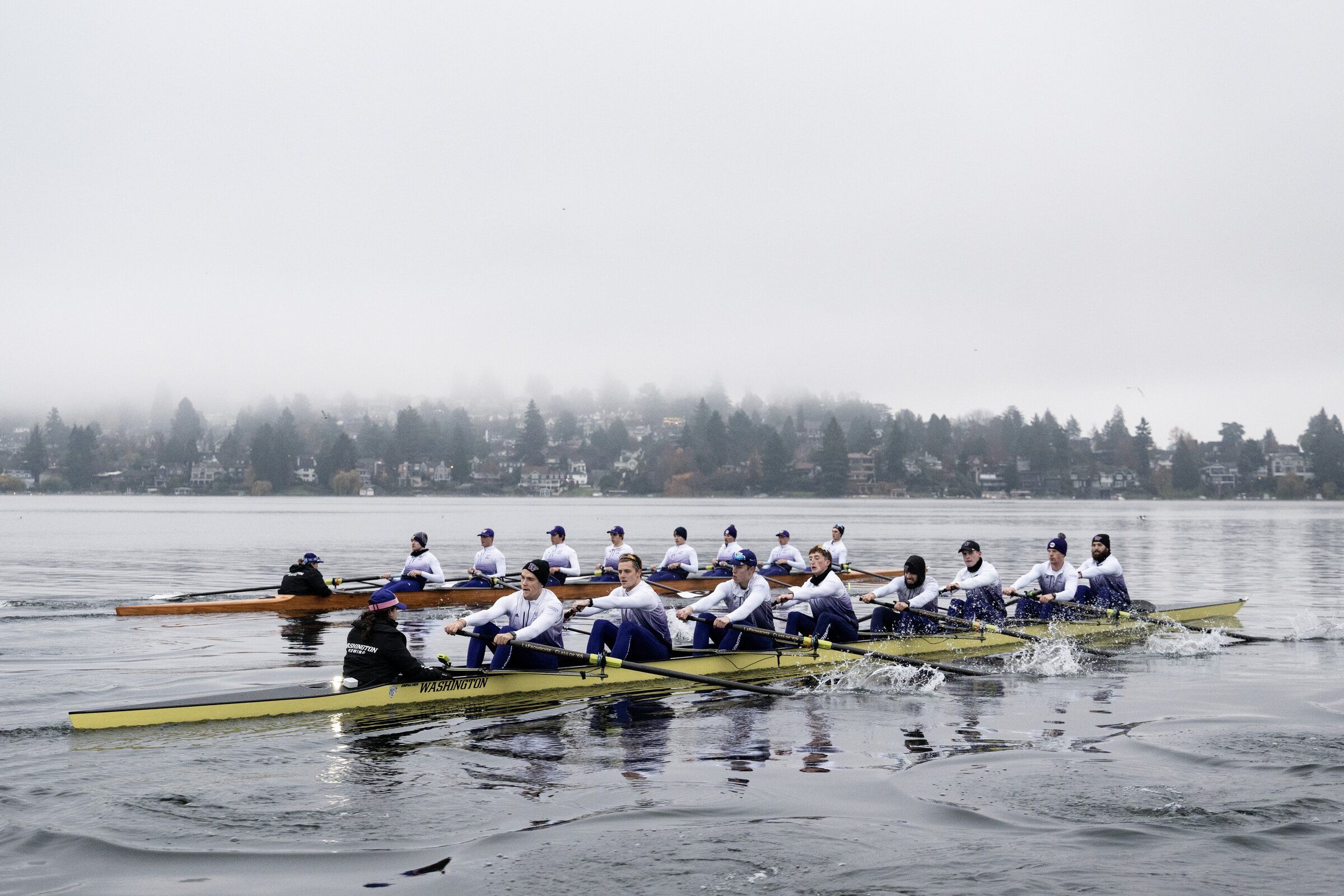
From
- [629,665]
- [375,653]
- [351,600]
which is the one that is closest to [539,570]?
[629,665]

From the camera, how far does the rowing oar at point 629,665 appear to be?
40.3ft

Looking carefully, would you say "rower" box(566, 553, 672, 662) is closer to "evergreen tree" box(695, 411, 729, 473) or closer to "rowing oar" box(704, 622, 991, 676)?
"rowing oar" box(704, 622, 991, 676)

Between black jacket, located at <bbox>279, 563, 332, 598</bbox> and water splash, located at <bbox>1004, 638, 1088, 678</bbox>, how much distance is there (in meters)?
14.6

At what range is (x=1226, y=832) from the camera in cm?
796

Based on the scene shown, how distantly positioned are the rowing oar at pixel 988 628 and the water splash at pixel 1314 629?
4705mm

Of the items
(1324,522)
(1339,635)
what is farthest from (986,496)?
(1339,635)

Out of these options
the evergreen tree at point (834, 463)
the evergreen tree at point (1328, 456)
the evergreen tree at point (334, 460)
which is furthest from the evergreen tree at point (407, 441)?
the evergreen tree at point (1328, 456)

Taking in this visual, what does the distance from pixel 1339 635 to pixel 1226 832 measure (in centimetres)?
1501

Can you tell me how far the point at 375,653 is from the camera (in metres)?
11.7

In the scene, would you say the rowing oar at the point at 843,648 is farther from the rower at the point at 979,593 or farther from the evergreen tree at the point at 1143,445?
the evergreen tree at the point at 1143,445

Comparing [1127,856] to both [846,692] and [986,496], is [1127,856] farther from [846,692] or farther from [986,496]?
[986,496]

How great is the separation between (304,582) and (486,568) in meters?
4.22

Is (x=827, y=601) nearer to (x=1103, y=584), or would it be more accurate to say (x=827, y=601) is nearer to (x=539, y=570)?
(x=539, y=570)

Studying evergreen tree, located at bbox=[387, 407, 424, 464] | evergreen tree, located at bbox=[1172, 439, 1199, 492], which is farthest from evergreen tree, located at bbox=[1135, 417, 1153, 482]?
evergreen tree, located at bbox=[387, 407, 424, 464]
